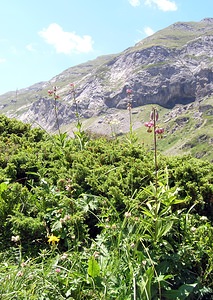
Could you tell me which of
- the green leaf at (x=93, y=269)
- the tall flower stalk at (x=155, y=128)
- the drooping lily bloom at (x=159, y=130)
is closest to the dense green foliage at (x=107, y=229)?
the green leaf at (x=93, y=269)

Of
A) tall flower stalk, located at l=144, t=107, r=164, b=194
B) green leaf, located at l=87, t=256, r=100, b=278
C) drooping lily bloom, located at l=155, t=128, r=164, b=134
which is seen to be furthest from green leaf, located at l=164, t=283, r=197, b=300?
drooping lily bloom, located at l=155, t=128, r=164, b=134

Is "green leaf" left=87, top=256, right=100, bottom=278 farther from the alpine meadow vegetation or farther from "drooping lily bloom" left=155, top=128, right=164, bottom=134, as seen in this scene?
"drooping lily bloom" left=155, top=128, right=164, bottom=134

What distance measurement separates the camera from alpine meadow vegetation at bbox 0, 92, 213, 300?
9.30 ft

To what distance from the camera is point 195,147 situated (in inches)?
7195

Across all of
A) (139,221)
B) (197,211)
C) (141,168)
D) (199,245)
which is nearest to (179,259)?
(199,245)

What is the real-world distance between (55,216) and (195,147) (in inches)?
7294

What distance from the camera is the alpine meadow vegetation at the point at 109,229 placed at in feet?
9.30

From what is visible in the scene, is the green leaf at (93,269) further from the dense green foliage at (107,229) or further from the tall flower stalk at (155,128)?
the tall flower stalk at (155,128)

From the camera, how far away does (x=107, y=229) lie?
10.7 feet

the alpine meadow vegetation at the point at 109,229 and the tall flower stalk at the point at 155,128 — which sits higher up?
the tall flower stalk at the point at 155,128

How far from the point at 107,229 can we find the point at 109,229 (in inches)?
0.8

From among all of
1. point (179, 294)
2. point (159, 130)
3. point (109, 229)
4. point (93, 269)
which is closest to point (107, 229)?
point (109, 229)

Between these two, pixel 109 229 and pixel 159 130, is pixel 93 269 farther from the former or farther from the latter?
pixel 159 130

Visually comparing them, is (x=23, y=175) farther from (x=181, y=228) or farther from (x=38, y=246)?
(x=181, y=228)
